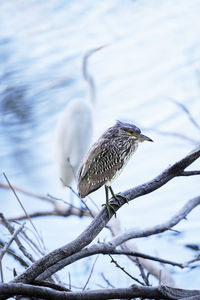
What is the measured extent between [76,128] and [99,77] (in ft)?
2.91

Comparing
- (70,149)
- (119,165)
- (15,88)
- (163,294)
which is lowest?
(163,294)

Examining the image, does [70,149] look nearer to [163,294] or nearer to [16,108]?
[16,108]

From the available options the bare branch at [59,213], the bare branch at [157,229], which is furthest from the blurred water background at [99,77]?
the bare branch at [157,229]

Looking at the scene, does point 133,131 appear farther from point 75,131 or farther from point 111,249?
point 75,131

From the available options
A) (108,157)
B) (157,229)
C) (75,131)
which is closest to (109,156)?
(108,157)

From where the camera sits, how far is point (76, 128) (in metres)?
3.98

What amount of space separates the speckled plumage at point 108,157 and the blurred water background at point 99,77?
1.39 meters

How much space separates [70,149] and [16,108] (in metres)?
0.59

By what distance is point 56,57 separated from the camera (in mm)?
4145

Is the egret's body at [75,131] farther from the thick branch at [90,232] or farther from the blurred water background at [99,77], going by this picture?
the thick branch at [90,232]

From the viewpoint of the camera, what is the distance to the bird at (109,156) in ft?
4.28

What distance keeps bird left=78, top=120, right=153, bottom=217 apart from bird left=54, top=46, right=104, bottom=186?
8.06 ft

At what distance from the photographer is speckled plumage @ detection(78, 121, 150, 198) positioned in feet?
4.29

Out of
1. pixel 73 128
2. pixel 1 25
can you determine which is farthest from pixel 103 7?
pixel 73 128
